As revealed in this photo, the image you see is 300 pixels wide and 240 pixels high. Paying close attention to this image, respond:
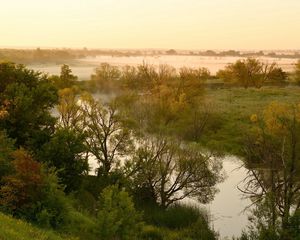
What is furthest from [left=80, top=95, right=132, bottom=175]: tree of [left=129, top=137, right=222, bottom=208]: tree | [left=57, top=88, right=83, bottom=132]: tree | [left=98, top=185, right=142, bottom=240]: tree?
[left=98, top=185, right=142, bottom=240]: tree

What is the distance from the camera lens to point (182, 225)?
26.8 m

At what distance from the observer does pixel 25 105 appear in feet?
95.1

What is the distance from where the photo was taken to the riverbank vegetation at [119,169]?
59.1ft

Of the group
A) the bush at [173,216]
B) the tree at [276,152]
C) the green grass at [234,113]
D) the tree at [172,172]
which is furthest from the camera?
the green grass at [234,113]

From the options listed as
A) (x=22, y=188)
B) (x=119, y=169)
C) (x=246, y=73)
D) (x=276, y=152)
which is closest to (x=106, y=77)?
(x=246, y=73)

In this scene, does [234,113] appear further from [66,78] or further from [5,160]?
[5,160]

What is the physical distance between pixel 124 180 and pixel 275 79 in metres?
80.4

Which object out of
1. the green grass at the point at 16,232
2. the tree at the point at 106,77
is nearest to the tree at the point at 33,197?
the green grass at the point at 16,232

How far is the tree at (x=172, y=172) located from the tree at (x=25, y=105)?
7284 mm

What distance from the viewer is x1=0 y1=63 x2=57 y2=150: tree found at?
94.5 feet

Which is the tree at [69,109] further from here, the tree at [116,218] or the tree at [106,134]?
the tree at [116,218]

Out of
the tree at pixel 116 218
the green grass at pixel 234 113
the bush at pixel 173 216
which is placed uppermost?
the tree at pixel 116 218

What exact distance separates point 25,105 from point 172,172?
11.9 m

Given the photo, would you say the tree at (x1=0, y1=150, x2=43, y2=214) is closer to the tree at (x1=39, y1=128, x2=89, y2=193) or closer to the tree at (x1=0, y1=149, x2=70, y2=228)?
the tree at (x1=0, y1=149, x2=70, y2=228)
